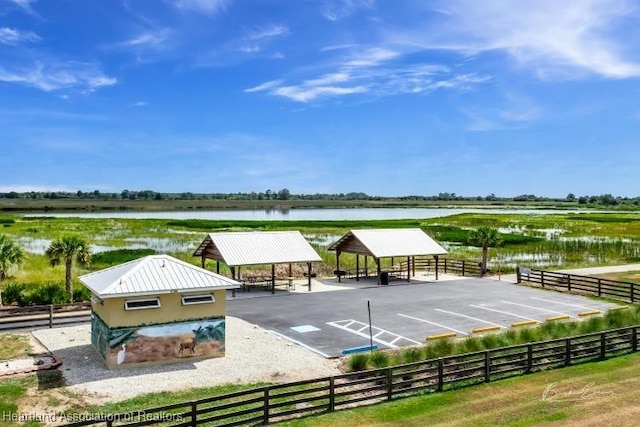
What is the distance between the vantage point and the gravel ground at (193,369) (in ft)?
53.3

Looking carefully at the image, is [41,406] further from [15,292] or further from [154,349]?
[15,292]

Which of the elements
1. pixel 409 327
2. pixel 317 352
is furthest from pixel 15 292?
pixel 409 327

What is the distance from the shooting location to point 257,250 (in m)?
32.9

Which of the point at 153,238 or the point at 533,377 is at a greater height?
the point at 153,238

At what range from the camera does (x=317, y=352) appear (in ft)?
65.1

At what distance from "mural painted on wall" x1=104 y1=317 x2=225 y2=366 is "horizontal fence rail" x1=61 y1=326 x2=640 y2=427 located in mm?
4320

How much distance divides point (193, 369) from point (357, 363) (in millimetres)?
5250

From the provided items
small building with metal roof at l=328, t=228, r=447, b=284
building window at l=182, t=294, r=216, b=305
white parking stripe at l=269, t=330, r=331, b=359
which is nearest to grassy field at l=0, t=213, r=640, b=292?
small building with metal roof at l=328, t=228, r=447, b=284

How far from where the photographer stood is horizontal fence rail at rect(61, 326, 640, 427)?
42.5ft

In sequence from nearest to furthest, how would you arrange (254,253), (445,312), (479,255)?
1. (445,312)
2. (254,253)
3. (479,255)

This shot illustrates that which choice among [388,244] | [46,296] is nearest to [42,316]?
[46,296]

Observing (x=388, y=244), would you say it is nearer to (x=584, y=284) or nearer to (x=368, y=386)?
(x=584, y=284)

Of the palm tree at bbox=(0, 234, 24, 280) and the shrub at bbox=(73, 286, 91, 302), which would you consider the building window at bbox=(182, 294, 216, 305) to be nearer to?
the shrub at bbox=(73, 286, 91, 302)

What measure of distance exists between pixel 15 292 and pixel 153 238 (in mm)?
37077
